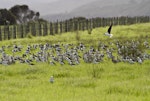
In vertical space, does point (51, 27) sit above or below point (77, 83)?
above

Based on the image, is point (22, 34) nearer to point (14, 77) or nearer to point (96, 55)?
point (96, 55)

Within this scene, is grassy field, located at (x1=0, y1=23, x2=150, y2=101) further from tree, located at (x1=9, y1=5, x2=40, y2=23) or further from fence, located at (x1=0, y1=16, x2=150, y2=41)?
tree, located at (x1=9, y1=5, x2=40, y2=23)

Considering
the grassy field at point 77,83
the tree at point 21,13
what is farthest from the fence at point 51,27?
the grassy field at point 77,83

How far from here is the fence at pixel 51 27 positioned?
51500 mm

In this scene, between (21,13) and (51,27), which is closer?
(51,27)

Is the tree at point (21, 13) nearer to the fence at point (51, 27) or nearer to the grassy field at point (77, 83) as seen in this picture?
the fence at point (51, 27)

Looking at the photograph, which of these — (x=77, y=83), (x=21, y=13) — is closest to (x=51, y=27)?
(x=21, y=13)

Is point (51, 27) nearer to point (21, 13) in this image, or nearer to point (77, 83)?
point (21, 13)

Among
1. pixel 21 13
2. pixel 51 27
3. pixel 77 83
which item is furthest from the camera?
pixel 21 13

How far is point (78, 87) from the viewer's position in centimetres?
1329

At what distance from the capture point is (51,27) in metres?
56.5

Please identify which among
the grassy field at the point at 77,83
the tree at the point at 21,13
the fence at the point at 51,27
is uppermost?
the tree at the point at 21,13

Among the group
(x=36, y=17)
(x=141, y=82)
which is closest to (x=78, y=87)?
(x=141, y=82)

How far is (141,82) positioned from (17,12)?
79476 mm
